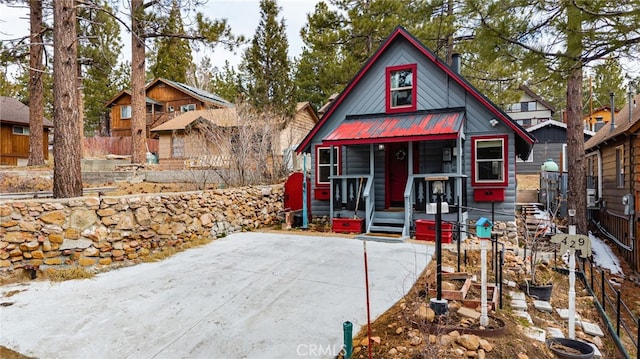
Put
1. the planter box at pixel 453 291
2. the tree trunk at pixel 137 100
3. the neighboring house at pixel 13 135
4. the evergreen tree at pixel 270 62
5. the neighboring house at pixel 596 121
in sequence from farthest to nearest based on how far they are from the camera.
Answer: the neighboring house at pixel 596 121
the neighboring house at pixel 13 135
the evergreen tree at pixel 270 62
the tree trunk at pixel 137 100
the planter box at pixel 453 291

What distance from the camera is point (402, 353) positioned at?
334cm

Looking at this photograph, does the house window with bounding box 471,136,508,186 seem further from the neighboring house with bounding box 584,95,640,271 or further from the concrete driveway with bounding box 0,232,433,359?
the concrete driveway with bounding box 0,232,433,359

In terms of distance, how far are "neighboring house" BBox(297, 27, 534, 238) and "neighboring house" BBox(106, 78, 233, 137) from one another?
18981mm

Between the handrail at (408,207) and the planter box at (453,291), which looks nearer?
the planter box at (453,291)

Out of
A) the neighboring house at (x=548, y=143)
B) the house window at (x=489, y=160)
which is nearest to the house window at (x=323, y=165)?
the house window at (x=489, y=160)

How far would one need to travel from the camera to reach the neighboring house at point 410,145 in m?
9.07

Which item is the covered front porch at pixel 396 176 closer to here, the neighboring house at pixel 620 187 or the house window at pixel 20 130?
the neighboring house at pixel 620 187

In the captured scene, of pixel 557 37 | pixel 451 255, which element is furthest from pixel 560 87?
pixel 451 255

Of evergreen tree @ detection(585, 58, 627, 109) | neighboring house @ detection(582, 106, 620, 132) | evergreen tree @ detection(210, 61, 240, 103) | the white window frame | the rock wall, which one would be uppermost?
evergreen tree @ detection(210, 61, 240, 103)

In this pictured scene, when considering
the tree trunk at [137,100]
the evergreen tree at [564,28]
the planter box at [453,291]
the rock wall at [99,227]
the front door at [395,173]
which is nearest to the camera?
the planter box at [453,291]

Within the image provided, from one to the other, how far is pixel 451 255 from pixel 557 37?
4124 millimetres

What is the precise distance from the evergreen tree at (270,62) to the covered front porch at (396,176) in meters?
8.05

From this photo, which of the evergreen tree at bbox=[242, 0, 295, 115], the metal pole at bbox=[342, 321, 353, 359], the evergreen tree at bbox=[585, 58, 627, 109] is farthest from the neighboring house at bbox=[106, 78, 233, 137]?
the metal pole at bbox=[342, 321, 353, 359]

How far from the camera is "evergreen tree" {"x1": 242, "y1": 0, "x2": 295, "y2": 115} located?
17.9m
